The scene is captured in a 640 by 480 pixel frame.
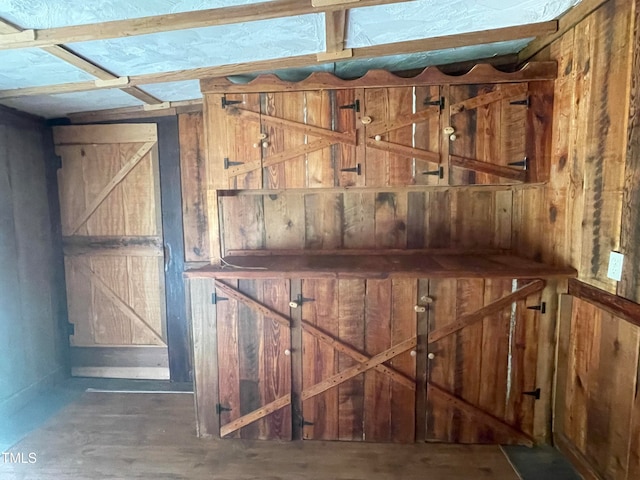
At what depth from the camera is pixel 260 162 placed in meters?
2.12

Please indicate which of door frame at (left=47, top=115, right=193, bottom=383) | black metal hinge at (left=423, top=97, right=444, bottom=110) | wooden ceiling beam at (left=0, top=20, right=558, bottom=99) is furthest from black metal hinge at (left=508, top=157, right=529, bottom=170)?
door frame at (left=47, top=115, right=193, bottom=383)

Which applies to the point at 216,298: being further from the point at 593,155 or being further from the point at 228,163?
the point at 593,155

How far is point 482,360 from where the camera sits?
205 cm

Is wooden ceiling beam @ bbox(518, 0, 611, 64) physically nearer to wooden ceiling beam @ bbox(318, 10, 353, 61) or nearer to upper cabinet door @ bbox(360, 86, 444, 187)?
upper cabinet door @ bbox(360, 86, 444, 187)

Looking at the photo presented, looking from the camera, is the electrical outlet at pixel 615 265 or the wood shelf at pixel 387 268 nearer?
the electrical outlet at pixel 615 265

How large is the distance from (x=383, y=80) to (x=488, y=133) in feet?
2.20

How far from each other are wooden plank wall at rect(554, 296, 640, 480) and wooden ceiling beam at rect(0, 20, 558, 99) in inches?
57.0

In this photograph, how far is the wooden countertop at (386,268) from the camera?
196 cm

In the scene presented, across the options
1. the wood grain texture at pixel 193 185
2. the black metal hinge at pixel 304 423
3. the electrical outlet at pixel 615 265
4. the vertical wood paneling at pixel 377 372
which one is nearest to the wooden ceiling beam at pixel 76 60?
the wood grain texture at pixel 193 185

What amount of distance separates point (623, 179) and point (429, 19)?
1.12 metres

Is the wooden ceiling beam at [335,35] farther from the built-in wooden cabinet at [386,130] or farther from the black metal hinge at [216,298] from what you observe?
the black metal hinge at [216,298]

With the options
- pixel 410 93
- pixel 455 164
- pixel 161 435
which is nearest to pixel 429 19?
pixel 410 93

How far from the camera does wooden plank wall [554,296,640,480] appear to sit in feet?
4.95

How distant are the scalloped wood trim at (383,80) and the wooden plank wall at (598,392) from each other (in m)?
1.26
